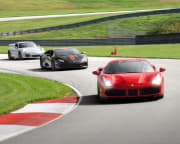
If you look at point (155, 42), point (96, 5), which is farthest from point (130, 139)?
point (96, 5)

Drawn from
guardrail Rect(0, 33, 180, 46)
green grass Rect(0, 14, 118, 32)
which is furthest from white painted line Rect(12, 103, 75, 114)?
green grass Rect(0, 14, 118, 32)

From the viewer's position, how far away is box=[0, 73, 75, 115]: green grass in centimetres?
1259

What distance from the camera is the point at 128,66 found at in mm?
13211

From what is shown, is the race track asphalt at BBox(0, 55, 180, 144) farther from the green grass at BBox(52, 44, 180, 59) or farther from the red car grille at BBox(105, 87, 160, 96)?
the green grass at BBox(52, 44, 180, 59)

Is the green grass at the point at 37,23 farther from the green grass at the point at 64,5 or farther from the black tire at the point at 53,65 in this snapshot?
the black tire at the point at 53,65

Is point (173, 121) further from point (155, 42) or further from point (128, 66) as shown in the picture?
point (155, 42)

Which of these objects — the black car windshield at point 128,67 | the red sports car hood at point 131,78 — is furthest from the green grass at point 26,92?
the red sports car hood at point 131,78

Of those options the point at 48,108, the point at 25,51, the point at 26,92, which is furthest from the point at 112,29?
the point at 48,108

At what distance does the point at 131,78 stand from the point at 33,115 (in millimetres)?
2811

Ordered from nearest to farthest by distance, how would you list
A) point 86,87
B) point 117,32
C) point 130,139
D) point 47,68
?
point 130,139, point 86,87, point 47,68, point 117,32

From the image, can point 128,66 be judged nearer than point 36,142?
No

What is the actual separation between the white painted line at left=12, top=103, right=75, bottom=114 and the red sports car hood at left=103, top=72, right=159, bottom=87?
1.23 metres

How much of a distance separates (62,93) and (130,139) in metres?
6.77

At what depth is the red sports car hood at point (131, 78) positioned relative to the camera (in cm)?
1198
